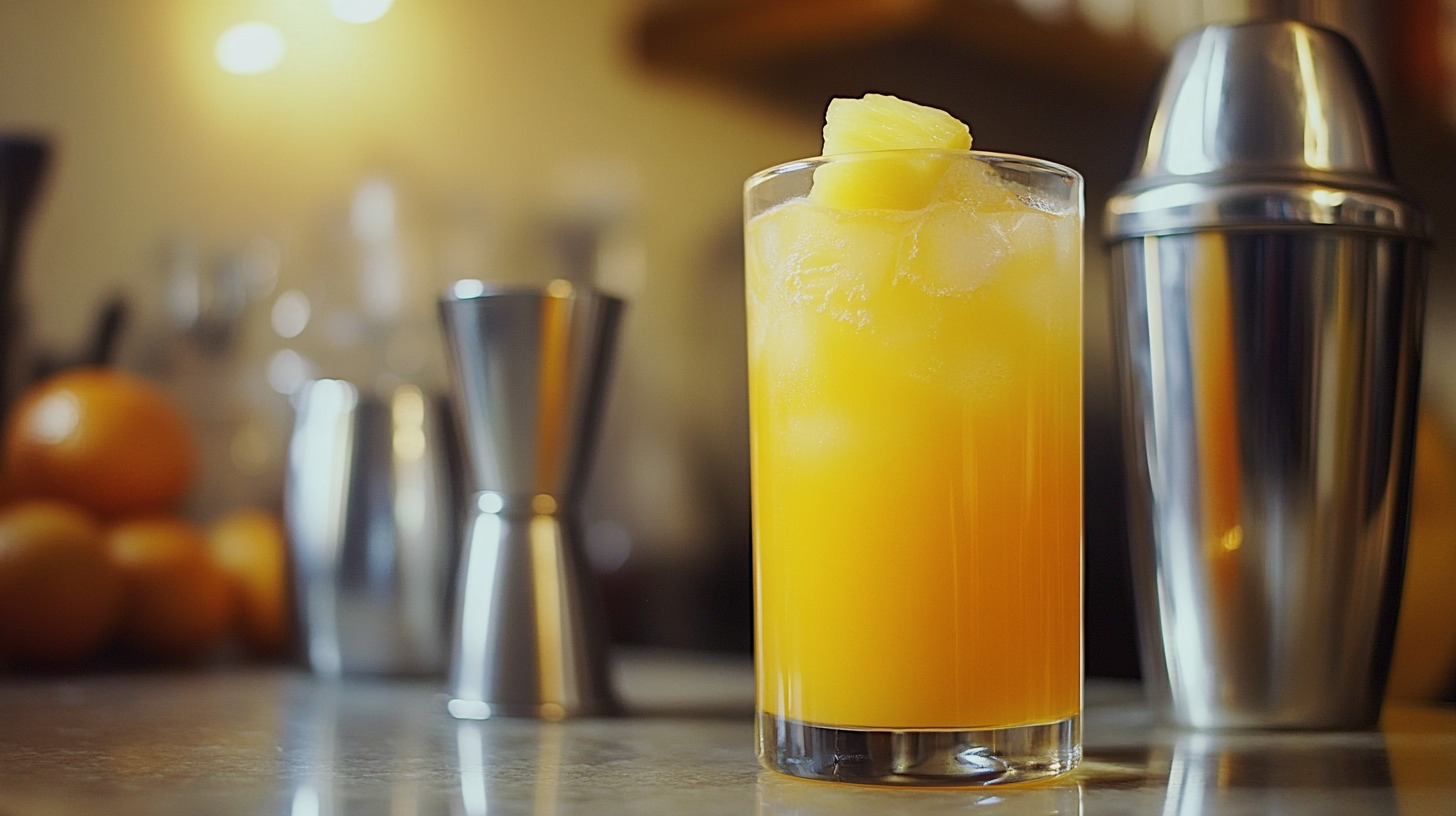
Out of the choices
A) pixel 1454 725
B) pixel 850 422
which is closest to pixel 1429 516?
pixel 1454 725

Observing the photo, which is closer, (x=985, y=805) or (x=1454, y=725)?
(x=985, y=805)

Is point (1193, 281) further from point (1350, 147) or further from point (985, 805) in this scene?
point (985, 805)

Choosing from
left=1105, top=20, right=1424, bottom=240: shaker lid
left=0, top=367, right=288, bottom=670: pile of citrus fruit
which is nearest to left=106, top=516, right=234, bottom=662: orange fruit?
left=0, top=367, right=288, bottom=670: pile of citrus fruit

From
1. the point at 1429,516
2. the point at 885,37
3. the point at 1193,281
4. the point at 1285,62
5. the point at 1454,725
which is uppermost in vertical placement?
the point at 885,37

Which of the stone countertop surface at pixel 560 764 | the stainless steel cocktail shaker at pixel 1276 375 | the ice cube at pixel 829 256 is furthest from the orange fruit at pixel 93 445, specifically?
the stainless steel cocktail shaker at pixel 1276 375

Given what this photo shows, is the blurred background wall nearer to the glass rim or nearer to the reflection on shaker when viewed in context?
the reflection on shaker
